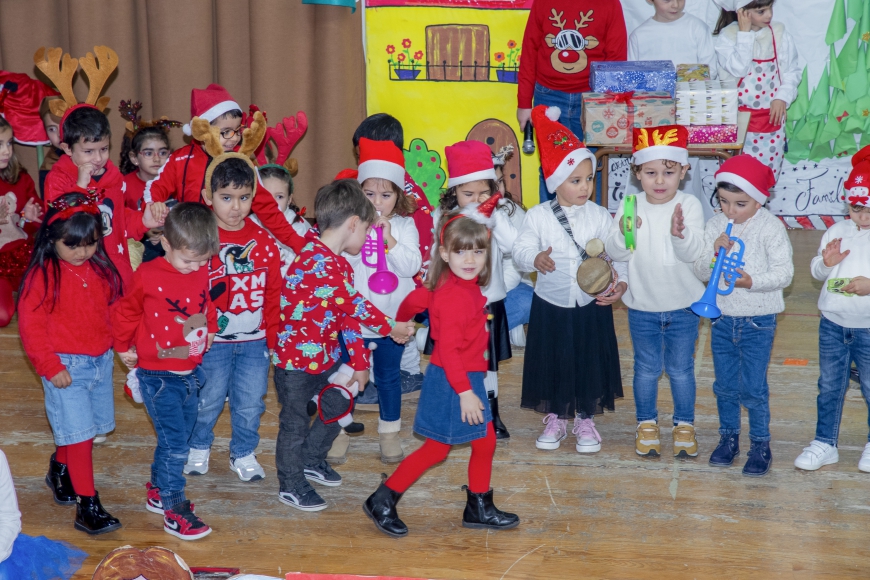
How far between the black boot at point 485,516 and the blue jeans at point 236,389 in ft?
3.03

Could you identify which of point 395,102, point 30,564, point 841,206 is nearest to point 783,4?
point 841,206

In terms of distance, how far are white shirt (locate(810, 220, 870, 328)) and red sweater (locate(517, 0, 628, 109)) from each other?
2447mm

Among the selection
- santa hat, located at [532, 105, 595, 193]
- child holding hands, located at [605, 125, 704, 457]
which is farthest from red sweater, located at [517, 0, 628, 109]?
child holding hands, located at [605, 125, 704, 457]

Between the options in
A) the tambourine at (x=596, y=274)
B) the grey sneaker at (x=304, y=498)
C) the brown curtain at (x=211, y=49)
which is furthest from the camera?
the brown curtain at (x=211, y=49)

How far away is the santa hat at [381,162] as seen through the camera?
359cm

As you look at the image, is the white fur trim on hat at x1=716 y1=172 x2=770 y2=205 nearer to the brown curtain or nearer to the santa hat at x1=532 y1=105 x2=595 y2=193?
the santa hat at x1=532 y1=105 x2=595 y2=193

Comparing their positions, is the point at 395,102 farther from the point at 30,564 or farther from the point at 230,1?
the point at 30,564

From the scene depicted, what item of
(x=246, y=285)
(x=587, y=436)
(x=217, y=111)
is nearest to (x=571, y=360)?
(x=587, y=436)

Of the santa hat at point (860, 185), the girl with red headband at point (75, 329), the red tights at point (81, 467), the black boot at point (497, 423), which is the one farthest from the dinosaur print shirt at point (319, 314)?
the santa hat at point (860, 185)

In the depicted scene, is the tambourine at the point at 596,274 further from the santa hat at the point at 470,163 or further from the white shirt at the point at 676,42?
the white shirt at the point at 676,42

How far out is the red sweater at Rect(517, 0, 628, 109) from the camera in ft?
17.8

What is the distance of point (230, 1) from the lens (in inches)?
240

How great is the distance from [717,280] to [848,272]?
49cm

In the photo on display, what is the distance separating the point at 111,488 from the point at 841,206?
562 centimetres
